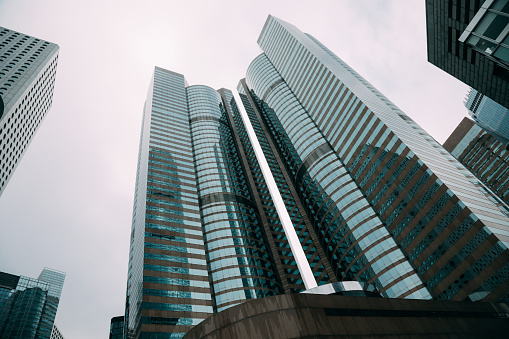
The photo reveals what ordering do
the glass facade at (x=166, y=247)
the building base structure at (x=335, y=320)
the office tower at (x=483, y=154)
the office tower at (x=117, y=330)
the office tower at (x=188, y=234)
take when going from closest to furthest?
1. the building base structure at (x=335, y=320)
2. the glass facade at (x=166, y=247)
3. the office tower at (x=188, y=234)
4. the office tower at (x=483, y=154)
5. the office tower at (x=117, y=330)

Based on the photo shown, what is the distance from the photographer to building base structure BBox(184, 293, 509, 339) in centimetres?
2330

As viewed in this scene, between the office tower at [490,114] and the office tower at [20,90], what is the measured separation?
499ft

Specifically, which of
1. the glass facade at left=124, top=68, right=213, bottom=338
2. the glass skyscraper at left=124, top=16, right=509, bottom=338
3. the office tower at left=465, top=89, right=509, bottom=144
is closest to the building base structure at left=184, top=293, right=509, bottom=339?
the glass skyscraper at left=124, top=16, right=509, bottom=338

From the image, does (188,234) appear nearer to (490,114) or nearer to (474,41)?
(474,41)

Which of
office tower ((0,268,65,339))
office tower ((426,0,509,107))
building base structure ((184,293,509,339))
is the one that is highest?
office tower ((0,268,65,339))

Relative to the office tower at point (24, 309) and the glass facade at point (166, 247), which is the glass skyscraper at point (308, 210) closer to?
the glass facade at point (166, 247)

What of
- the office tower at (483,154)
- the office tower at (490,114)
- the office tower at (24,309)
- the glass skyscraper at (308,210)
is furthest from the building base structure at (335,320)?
the office tower at (24,309)

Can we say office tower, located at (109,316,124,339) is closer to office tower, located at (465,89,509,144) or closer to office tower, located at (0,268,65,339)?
office tower, located at (0,268,65,339)

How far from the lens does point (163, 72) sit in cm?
13950

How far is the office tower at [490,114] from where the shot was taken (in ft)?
414

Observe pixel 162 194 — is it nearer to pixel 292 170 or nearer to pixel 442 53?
pixel 292 170

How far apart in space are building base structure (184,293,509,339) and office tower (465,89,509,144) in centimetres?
11553

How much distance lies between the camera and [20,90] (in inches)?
2881

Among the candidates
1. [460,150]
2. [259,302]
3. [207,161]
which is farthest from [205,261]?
[460,150]
